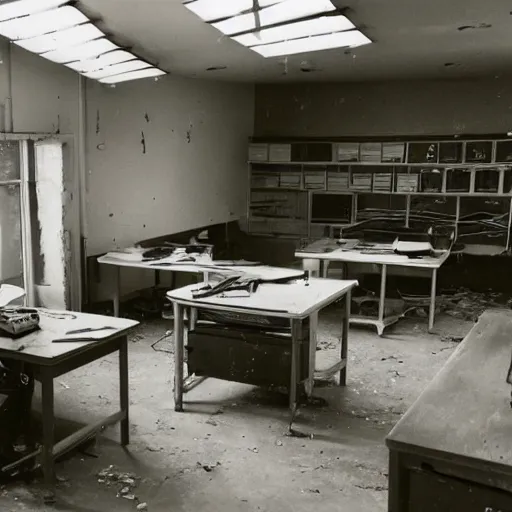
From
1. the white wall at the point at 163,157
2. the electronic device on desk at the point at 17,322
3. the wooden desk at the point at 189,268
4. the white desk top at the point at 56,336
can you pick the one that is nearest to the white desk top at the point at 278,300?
the wooden desk at the point at 189,268

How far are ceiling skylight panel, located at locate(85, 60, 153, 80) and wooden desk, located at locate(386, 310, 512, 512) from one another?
410 centimetres

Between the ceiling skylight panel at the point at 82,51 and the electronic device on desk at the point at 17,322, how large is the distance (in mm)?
2037

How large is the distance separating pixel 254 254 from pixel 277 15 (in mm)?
4971

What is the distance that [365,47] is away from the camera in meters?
5.07

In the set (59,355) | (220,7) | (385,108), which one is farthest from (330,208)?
(59,355)

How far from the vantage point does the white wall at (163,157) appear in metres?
6.00

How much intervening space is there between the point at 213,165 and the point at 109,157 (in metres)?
1.96

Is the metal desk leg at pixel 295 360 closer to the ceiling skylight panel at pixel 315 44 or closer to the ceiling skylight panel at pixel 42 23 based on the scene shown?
the ceiling skylight panel at pixel 315 44

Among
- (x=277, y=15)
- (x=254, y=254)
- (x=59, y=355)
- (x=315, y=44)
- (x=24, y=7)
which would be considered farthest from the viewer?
(x=254, y=254)

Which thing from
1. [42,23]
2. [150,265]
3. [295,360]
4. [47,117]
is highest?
[42,23]

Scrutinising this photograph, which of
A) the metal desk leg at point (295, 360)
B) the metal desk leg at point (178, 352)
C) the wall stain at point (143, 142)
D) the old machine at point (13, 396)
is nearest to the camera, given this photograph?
the old machine at point (13, 396)

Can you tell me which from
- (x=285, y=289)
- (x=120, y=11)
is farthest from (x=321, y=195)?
(x=120, y=11)

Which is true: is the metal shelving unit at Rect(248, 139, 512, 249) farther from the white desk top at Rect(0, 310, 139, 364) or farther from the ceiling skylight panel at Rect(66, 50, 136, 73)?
the white desk top at Rect(0, 310, 139, 364)

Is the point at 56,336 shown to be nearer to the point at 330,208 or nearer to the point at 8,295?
the point at 8,295
